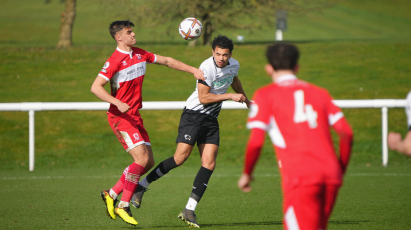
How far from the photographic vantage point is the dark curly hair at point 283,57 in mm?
3000

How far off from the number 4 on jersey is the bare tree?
18.2 m

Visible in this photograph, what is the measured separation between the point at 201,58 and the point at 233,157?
7.85 m

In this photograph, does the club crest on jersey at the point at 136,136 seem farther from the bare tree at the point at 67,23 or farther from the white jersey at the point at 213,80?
the bare tree at the point at 67,23

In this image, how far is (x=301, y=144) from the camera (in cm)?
282

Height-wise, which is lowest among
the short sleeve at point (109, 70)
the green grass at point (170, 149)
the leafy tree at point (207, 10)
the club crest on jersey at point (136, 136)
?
the green grass at point (170, 149)

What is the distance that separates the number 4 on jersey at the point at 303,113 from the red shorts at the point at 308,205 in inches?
15.9

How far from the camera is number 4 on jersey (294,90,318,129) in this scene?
283cm

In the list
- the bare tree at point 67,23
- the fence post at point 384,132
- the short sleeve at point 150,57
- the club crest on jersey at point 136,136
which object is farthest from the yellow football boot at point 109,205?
the bare tree at point 67,23

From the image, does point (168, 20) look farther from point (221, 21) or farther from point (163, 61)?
point (163, 61)

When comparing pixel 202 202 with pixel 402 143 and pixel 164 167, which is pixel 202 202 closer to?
pixel 164 167

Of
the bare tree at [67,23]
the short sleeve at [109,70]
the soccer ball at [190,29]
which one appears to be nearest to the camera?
the short sleeve at [109,70]

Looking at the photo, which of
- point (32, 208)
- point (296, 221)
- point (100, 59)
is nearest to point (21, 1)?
point (100, 59)

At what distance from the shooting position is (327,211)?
9.50 feet

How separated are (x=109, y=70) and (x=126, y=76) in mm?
243
